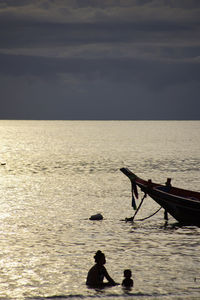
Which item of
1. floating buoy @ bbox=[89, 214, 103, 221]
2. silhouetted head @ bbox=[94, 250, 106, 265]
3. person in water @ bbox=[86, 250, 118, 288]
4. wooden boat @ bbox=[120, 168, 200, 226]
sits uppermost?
wooden boat @ bbox=[120, 168, 200, 226]

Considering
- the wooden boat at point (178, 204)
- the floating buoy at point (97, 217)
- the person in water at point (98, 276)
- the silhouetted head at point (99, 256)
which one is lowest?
the person in water at point (98, 276)

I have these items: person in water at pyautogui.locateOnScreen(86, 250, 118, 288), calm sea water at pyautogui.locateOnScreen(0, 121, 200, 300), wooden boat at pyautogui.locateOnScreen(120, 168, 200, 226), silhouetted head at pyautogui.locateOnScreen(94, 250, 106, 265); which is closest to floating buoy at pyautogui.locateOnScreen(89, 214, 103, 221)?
calm sea water at pyautogui.locateOnScreen(0, 121, 200, 300)

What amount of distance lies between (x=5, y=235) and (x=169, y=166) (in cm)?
4940

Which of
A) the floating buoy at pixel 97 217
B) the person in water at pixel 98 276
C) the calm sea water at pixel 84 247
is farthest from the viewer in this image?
the floating buoy at pixel 97 217

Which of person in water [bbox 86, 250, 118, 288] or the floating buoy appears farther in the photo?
the floating buoy

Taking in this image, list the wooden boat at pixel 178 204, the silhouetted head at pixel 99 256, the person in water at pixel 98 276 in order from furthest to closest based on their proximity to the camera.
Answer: the wooden boat at pixel 178 204
the person in water at pixel 98 276
the silhouetted head at pixel 99 256

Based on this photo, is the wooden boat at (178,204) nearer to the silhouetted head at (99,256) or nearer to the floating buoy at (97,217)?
the floating buoy at (97,217)

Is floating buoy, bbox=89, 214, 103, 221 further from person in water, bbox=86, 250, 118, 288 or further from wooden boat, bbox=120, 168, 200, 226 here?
person in water, bbox=86, 250, 118, 288

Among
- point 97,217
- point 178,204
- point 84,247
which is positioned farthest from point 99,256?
point 97,217

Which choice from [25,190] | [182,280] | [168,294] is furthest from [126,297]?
[25,190]

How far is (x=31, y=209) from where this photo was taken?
3672 centimetres

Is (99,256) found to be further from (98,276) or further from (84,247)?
(84,247)

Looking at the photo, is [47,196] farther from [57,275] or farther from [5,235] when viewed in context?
[57,275]

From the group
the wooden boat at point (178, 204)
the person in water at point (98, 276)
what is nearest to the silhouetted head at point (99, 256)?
the person in water at point (98, 276)
